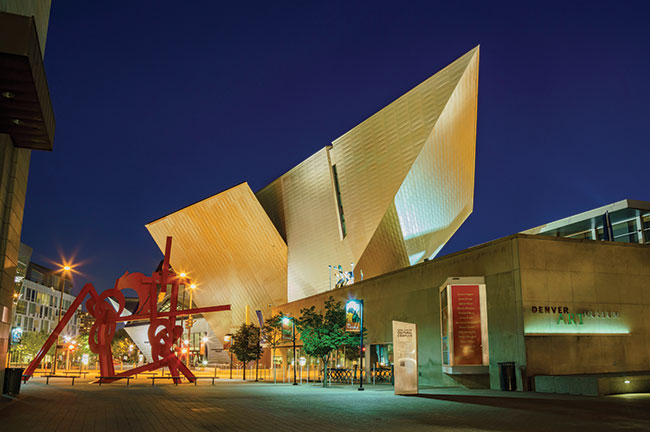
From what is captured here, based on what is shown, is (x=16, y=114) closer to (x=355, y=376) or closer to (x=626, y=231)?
(x=355, y=376)

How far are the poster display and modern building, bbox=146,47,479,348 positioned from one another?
54.3 ft

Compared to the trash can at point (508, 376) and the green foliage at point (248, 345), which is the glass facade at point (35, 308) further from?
the trash can at point (508, 376)

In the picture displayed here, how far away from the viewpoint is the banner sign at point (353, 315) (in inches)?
1025

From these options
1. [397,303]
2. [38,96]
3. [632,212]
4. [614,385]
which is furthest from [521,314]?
[632,212]

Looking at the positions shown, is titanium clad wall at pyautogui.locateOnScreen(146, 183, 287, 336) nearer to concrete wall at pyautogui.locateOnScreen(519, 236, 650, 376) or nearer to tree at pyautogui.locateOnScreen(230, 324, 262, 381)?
tree at pyautogui.locateOnScreen(230, 324, 262, 381)

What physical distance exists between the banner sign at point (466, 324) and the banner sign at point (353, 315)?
4588mm

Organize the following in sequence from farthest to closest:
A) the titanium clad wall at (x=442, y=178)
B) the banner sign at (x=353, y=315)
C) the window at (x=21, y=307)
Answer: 1. the window at (x=21, y=307)
2. the titanium clad wall at (x=442, y=178)
3. the banner sign at (x=353, y=315)

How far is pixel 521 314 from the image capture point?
2173 centimetres

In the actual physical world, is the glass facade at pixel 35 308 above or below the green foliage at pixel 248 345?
above

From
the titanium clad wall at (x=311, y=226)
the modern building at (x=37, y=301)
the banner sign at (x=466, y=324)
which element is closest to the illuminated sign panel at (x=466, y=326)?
the banner sign at (x=466, y=324)

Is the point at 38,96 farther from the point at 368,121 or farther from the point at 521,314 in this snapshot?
the point at 368,121

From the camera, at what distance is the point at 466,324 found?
23.5 m

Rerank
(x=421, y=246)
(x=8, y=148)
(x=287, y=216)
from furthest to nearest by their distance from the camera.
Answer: (x=287, y=216)
(x=421, y=246)
(x=8, y=148)

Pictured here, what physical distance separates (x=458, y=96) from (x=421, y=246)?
44.0 feet
